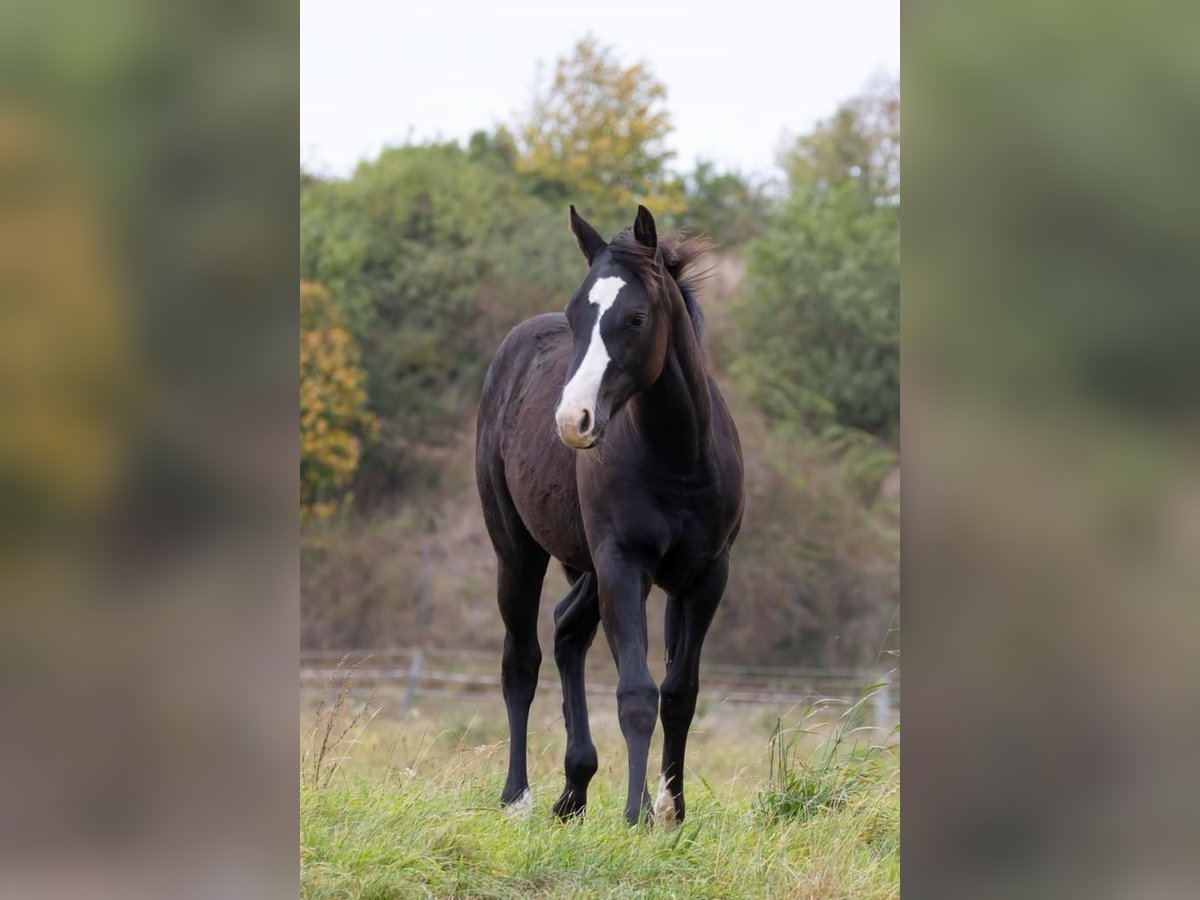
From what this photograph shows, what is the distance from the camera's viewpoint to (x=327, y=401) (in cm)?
2192

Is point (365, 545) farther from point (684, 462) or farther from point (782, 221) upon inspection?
point (684, 462)

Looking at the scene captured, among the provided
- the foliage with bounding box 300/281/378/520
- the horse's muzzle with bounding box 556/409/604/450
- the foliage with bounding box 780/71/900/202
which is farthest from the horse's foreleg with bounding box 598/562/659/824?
the foliage with bounding box 780/71/900/202

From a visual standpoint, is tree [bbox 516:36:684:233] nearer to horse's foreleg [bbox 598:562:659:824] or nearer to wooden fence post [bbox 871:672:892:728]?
wooden fence post [bbox 871:672:892:728]

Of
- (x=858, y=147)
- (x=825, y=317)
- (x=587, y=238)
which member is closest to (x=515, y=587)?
→ (x=587, y=238)

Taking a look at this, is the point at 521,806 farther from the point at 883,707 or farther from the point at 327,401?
the point at 327,401

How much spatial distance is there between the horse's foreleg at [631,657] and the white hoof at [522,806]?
58 centimetres

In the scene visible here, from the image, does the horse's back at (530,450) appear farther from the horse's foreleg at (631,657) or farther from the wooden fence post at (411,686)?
the wooden fence post at (411,686)

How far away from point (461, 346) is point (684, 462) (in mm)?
20108

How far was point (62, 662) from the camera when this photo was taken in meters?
1.84

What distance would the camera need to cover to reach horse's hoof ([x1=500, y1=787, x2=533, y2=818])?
524 centimetres

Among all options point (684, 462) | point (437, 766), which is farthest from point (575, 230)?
point (437, 766)

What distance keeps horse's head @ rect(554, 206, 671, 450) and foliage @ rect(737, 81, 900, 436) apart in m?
19.0

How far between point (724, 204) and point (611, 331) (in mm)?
22984

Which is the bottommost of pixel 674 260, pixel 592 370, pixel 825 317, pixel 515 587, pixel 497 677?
pixel 497 677
